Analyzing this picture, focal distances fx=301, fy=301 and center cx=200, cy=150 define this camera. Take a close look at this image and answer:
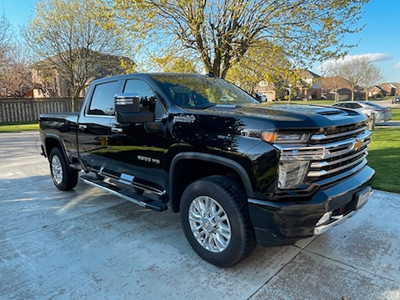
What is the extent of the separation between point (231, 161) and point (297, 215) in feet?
2.36

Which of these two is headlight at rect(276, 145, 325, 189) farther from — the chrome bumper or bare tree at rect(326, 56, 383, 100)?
bare tree at rect(326, 56, 383, 100)

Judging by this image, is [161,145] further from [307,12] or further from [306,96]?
[306,96]

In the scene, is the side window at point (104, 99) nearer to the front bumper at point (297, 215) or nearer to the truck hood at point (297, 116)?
the truck hood at point (297, 116)

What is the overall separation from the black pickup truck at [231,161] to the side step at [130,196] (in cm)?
2

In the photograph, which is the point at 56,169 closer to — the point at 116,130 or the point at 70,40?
the point at 116,130

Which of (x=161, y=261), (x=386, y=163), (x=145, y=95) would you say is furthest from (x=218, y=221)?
(x=386, y=163)

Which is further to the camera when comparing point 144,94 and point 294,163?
point 144,94

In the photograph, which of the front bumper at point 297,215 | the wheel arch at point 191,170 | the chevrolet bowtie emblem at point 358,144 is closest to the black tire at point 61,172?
the wheel arch at point 191,170

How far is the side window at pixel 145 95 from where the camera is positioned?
139 inches

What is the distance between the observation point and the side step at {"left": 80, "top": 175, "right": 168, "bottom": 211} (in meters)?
3.48

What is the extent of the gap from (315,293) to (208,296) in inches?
36.4

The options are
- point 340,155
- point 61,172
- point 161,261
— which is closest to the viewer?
point 340,155

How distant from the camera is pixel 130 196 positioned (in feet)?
12.7

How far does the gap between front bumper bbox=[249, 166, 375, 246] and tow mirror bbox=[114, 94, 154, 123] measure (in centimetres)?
150
